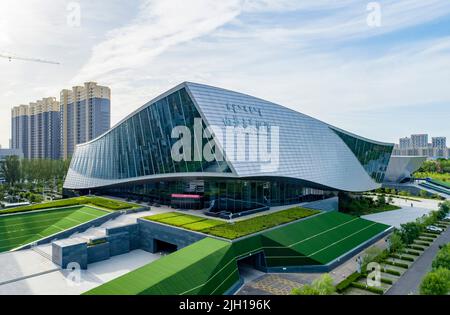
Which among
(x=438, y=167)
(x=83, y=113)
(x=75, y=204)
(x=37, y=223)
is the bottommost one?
(x=37, y=223)

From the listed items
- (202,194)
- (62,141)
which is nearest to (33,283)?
(202,194)

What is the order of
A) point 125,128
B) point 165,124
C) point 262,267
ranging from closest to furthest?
1. point 262,267
2. point 165,124
3. point 125,128

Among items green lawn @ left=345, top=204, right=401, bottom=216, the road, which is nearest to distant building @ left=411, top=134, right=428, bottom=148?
green lawn @ left=345, top=204, right=401, bottom=216

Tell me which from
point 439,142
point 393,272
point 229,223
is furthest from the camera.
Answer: point 439,142

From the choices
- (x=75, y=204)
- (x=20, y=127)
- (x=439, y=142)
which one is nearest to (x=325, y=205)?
(x=75, y=204)

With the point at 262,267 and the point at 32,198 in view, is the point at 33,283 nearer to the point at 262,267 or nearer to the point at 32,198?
the point at 262,267

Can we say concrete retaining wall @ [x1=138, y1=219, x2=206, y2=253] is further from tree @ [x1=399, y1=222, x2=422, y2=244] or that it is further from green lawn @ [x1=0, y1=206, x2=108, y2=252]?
tree @ [x1=399, y1=222, x2=422, y2=244]

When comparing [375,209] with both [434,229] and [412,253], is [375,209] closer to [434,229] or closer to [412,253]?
[434,229]
